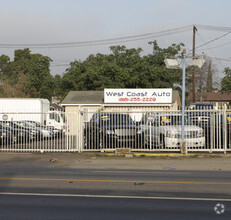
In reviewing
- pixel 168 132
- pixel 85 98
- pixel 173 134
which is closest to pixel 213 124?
pixel 173 134

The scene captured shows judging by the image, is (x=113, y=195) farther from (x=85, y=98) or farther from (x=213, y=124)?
(x=85, y=98)

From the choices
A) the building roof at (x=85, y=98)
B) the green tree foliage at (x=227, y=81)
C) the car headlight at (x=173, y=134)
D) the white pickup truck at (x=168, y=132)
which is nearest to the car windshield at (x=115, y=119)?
the white pickup truck at (x=168, y=132)

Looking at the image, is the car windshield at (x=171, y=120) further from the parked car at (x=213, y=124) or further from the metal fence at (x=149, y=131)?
the parked car at (x=213, y=124)

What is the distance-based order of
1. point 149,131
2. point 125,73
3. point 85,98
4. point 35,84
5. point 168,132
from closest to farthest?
point 168,132, point 149,131, point 85,98, point 125,73, point 35,84

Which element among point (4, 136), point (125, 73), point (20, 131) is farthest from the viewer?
point (125, 73)

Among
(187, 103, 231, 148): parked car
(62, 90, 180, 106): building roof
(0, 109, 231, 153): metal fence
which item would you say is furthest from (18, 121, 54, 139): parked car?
(62, 90, 180, 106): building roof

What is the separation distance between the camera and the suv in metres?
16.4

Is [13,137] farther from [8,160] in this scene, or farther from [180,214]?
[180,214]

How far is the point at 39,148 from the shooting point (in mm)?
17656

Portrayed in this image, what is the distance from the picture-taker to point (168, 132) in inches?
645

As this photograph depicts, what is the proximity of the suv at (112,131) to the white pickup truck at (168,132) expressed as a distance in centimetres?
60

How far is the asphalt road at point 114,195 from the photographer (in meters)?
6.53

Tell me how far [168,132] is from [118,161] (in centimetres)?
282

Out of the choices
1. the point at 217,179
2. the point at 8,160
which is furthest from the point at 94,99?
the point at 217,179
